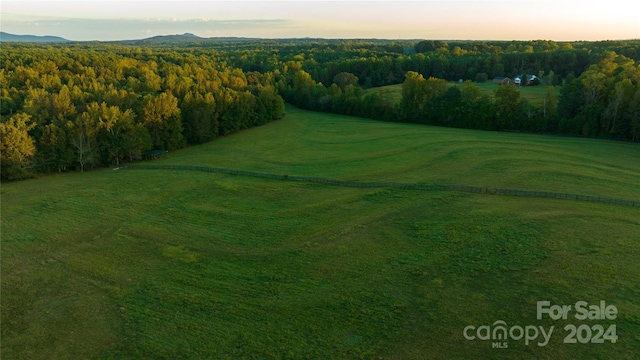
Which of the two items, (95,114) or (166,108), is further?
(166,108)

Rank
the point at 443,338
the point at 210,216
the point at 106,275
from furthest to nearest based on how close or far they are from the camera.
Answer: the point at 210,216 → the point at 106,275 → the point at 443,338

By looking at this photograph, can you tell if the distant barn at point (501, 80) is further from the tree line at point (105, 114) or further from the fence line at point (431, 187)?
the fence line at point (431, 187)

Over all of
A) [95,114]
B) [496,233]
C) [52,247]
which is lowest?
[52,247]

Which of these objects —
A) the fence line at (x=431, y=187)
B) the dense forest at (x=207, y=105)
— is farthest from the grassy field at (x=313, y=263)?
the dense forest at (x=207, y=105)

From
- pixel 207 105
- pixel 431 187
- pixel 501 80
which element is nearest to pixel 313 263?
pixel 431 187

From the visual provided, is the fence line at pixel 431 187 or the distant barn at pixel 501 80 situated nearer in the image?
the fence line at pixel 431 187

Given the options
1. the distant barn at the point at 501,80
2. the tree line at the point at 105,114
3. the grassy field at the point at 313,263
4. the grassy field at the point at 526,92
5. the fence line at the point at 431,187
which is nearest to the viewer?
the grassy field at the point at 313,263

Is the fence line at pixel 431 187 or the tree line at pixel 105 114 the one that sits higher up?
the tree line at pixel 105 114

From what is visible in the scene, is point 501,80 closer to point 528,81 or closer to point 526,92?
point 528,81

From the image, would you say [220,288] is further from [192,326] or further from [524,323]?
[524,323]

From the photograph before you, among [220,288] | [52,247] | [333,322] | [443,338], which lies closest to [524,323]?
[443,338]
